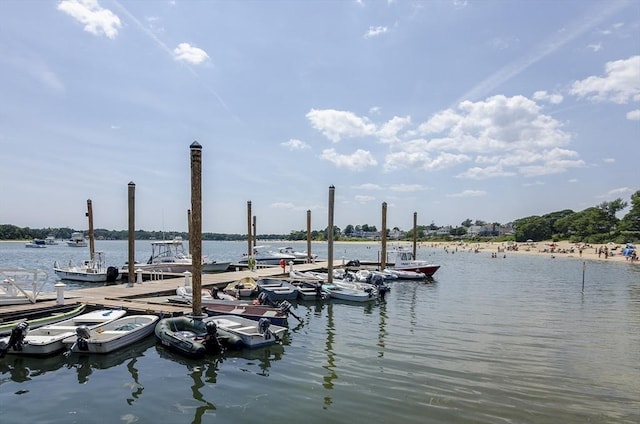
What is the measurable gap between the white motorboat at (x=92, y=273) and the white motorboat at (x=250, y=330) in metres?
20.6

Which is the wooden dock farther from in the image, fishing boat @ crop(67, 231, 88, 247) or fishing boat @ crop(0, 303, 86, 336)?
fishing boat @ crop(67, 231, 88, 247)

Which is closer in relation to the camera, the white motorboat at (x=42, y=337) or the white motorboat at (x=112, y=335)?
the white motorboat at (x=42, y=337)

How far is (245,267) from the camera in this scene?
3934 cm

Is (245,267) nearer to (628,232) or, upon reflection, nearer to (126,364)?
(126,364)

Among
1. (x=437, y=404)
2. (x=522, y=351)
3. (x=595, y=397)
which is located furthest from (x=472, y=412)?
(x=522, y=351)

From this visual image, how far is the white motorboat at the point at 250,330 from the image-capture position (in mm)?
12820

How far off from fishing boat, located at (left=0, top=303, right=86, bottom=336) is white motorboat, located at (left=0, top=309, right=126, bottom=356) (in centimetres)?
74

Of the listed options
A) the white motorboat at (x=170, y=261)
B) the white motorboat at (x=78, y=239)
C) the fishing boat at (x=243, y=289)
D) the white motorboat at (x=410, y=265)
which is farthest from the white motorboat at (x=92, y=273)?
the white motorboat at (x=78, y=239)

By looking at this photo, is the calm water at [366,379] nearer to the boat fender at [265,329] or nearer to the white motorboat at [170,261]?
the boat fender at [265,329]

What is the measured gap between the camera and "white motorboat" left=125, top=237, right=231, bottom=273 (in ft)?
116

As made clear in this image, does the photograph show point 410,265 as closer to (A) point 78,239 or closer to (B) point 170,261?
(B) point 170,261

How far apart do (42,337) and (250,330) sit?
593 centimetres

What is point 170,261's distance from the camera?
119 feet

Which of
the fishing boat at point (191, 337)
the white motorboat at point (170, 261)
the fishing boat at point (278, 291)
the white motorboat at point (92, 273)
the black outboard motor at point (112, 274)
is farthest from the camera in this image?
the white motorboat at point (170, 261)
